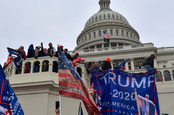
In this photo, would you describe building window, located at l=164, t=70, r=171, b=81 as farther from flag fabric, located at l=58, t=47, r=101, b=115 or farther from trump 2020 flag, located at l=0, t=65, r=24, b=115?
trump 2020 flag, located at l=0, t=65, r=24, b=115

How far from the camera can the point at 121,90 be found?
352 inches

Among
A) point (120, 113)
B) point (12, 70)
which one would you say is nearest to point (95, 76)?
point (120, 113)

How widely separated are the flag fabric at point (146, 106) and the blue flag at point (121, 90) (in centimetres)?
23

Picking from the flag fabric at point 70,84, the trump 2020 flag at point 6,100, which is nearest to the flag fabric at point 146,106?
the flag fabric at point 70,84

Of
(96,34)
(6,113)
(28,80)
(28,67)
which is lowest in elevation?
(6,113)

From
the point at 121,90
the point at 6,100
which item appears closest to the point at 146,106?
the point at 121,90

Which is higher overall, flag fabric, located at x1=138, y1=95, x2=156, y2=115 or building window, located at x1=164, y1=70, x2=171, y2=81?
building window, located at x1=164, y1=70, x2=171, y2=81

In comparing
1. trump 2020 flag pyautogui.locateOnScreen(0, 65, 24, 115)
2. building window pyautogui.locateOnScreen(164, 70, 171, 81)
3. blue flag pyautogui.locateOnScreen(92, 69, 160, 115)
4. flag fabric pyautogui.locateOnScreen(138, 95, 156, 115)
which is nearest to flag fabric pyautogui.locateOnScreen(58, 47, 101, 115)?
trump 2020 flag pyautogui.locateOnScreen(0, 65, 24, 115)

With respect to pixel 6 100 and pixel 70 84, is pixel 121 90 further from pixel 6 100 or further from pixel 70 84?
pixel 6 100

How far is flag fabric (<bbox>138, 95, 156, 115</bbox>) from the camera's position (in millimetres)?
8312

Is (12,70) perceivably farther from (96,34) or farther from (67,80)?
(96,34)

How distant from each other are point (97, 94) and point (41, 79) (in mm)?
2775

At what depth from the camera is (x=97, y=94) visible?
9.12m

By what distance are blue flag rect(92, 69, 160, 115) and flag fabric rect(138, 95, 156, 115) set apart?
23 centimetres
